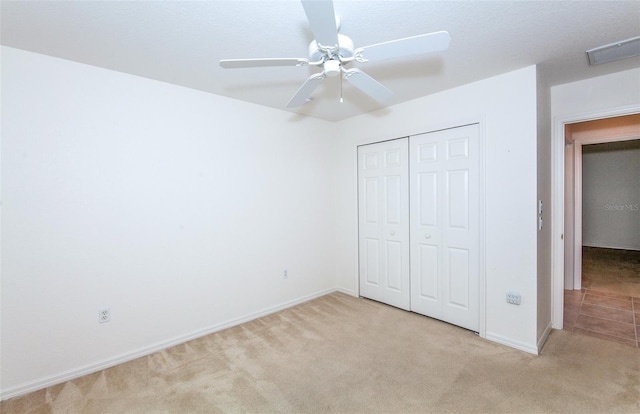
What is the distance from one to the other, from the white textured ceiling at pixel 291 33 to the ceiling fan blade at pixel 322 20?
13.6 inches

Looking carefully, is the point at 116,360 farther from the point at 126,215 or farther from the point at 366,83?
the point at 366,83

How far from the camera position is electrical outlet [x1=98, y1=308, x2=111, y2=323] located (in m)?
2.39

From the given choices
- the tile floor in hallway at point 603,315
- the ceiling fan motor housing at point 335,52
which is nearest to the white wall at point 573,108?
the tile floor in hallway at point 603,315

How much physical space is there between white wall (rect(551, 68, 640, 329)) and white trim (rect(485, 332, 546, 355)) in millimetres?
711

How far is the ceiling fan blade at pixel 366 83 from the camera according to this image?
68.1 inches

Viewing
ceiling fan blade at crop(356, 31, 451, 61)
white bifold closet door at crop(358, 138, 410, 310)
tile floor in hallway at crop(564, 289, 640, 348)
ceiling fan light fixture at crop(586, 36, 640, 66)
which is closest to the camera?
ceiling fan blade at crop(356, 31, 451, 61)

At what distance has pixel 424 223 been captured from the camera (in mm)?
3256

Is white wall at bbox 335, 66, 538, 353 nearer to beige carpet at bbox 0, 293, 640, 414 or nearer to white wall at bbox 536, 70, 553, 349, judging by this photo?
white wall at bbox 536, 70, 553, 349

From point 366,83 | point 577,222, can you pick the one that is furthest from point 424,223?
point 577,222

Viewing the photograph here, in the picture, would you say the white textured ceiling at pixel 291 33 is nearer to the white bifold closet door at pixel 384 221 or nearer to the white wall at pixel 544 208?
the white wall at pixel 544 208

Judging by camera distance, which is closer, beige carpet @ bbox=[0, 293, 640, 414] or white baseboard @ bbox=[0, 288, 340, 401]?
beige carpet @ bbox=[0, 293, 640, 414]

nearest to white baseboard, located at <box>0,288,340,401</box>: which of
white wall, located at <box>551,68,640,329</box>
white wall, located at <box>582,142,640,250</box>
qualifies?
white wall, located at <box>551,68,640,329</box>

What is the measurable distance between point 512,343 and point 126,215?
140 inches

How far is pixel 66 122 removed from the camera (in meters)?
2.23
